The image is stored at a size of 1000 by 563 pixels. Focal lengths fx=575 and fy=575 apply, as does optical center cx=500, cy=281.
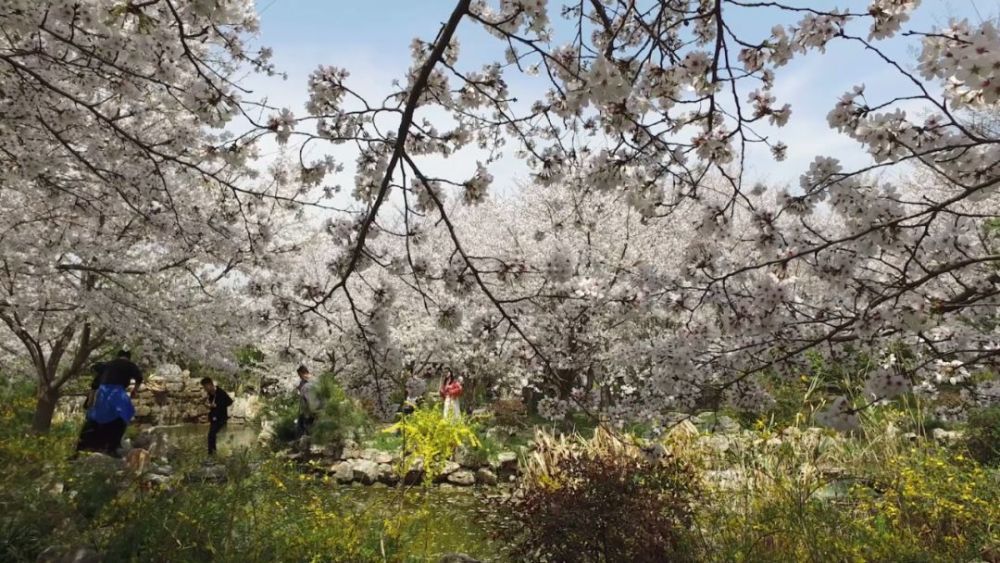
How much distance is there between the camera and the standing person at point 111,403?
7.17 meters

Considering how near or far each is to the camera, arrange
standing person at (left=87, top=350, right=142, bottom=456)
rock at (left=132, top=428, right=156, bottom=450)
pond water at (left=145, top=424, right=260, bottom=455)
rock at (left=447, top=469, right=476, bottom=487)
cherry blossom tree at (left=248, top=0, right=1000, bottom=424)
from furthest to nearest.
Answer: pond water at (left=145, top=424, right=260, bottom=455) < rock at (left=132, top=428, right=156, bottom=450) < rock at (left=447, top=469, right=476, bottom=487) < standing person at (left=87, top=350, right=142, bottom=456) < cherry blossom tree at (left=248, top=0, right=1000, bottom=424)

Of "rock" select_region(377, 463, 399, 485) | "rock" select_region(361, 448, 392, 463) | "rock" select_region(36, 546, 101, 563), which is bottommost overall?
"rock" select_region(36, 546, 101, 563)

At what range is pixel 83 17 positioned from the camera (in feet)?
10.8

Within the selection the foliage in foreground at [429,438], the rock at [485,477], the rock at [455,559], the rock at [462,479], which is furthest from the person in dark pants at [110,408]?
the rock at [455,559]

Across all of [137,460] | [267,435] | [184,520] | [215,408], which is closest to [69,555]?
[184,520]

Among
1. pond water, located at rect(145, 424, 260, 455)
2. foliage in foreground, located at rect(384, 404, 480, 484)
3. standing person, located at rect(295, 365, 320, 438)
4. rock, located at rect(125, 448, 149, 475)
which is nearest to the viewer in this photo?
foliage in foreground, located at rect(384, 404, 480, 484)

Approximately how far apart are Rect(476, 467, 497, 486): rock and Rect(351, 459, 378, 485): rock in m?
1.59

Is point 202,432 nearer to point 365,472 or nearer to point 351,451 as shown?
point 351,451

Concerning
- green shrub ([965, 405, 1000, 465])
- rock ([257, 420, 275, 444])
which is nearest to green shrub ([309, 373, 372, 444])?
rock ([257, 420, 275, 444])

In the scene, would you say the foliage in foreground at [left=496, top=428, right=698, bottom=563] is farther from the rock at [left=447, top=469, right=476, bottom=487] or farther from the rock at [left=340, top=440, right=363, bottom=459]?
the rock at [left=340, top=440, right=363, bottom=459]

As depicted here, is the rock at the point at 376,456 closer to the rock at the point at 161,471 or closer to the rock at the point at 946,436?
the rock at the point at 161,471

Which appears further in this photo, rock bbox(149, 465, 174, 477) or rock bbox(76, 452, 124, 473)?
rock bbox(149, 465, 174, 477)

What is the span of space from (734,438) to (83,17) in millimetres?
6698

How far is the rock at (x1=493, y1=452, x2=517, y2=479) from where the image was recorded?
29.9ft
